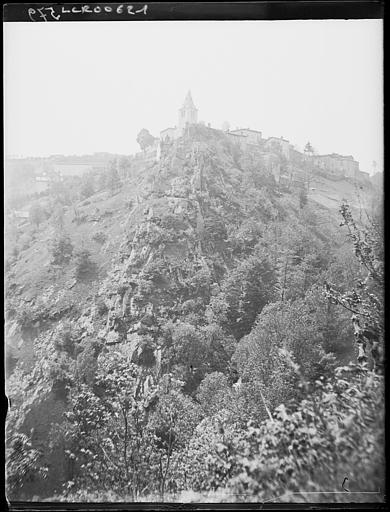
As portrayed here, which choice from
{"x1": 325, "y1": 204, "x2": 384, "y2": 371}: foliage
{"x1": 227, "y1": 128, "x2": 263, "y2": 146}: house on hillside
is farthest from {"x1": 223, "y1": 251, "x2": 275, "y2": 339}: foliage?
{"x1": 227, "y1": 128, "x2": 263, "y2": 146}: house on hillside

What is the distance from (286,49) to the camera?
2.34m

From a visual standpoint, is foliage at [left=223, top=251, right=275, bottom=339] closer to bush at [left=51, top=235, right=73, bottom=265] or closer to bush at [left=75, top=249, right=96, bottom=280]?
bush at [left=75, top=249, right=96, bottom=280]

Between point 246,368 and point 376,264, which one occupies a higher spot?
point 376,264

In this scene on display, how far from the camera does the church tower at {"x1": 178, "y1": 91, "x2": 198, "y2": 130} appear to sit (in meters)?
2.33

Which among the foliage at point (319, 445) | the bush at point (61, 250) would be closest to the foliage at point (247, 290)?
the foliage at point (319, 445)

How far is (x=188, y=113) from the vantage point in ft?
7.68

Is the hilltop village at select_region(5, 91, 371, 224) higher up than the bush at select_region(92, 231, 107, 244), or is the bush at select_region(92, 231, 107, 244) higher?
the hilltop village at select_region(5, 91, 371, 224)

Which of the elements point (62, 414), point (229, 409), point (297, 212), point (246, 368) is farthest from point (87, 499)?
point (297, 212)

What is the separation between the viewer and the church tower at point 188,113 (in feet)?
7.65

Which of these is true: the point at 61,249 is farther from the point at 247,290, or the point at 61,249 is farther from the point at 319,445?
the point at 319,445

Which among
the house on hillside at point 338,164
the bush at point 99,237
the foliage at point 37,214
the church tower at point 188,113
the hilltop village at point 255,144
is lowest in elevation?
the bush at point 99,237

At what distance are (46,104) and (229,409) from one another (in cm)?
159

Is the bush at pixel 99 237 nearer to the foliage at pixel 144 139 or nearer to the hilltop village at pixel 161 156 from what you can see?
the hilltop village at pixel 161 156

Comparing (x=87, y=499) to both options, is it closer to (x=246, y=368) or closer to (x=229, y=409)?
(x=229, y=409)
